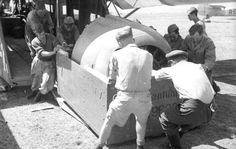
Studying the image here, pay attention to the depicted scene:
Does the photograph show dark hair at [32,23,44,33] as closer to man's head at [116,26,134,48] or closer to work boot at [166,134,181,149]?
man's head at [116,26,134,48]

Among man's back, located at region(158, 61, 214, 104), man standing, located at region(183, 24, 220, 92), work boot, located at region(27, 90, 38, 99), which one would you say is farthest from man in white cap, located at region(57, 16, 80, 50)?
man's back, located at region(158, 61, 214, 104)

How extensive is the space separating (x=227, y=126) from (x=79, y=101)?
261 centimetres

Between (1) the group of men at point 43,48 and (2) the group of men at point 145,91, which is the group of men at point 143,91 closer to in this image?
(2) the group of men at point 145,91

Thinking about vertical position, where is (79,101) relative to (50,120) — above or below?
above

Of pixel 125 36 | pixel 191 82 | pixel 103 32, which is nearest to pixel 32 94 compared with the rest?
pixel 103 32

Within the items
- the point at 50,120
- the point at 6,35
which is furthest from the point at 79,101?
the point at 6,35

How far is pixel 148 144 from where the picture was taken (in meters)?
5.02

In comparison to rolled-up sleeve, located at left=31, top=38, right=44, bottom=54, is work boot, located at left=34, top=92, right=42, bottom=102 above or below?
below

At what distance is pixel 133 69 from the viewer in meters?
4.20

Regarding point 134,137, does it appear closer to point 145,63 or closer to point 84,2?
point 145,63

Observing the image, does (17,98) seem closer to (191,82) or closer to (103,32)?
(103,32)

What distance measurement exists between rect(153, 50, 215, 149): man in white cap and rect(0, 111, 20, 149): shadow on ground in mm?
2278

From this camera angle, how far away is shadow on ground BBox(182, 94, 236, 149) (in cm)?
506

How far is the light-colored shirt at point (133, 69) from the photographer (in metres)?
4.20
